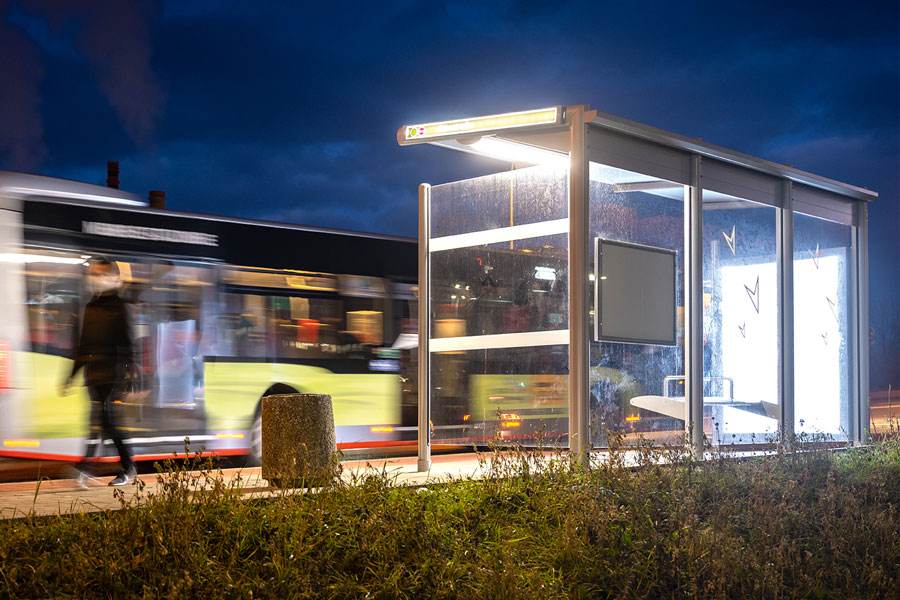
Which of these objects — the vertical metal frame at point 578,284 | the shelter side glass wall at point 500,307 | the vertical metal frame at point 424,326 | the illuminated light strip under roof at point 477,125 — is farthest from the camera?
the vertical metal frame at point 424,326

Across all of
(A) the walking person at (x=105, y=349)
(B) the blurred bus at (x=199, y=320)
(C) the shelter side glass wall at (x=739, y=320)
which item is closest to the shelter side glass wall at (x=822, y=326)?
(C) the shelter side glass wall at (x=739, y=320)

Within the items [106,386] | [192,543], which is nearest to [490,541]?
[192,543]

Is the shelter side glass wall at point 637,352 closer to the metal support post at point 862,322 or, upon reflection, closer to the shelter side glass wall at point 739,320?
the shelter side glass wall at point 739,320

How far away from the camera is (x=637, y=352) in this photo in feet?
33.5

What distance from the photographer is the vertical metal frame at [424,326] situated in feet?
36.3

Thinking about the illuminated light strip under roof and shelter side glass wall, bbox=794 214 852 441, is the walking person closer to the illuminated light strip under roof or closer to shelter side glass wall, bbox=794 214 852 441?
the illuminated light strip under roof

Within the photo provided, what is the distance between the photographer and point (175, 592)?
5.08 metres

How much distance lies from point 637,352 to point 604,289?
0.93 metres

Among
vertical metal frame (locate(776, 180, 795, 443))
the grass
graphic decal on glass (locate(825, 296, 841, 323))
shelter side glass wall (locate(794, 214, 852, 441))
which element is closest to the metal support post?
shelter side glass wall (locate(794, 214, 852, 441))

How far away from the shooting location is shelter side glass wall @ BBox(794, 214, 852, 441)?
12.8 meters

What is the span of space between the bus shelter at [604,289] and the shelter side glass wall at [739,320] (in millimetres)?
24

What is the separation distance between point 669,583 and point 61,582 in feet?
11.5

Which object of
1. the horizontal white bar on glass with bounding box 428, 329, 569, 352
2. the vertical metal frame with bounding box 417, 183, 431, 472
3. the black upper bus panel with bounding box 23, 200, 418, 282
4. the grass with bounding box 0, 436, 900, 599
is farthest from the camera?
the black upper bus panel with bounding box 23, 200, 418, 282

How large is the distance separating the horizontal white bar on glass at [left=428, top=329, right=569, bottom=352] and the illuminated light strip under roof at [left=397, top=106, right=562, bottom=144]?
2.03m
